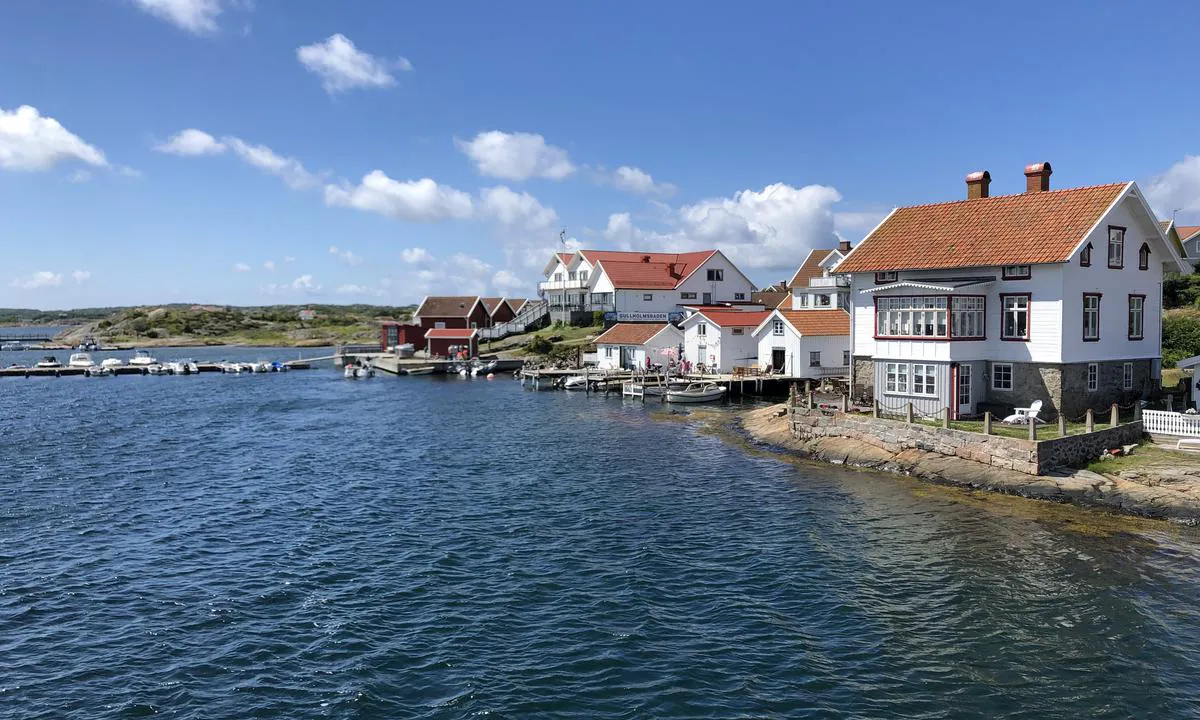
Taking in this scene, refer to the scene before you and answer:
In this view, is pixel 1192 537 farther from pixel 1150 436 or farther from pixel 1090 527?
pixel 1150 436

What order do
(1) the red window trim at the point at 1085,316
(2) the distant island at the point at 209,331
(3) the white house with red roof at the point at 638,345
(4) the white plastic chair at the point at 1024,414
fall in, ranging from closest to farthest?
(4) the white plastic chair at the point at 1024,414, (1) the red window trim at the point at 1085,316, (3) the white house with red roof at the point at 638,345, (2) the distant island at the point at 209,331

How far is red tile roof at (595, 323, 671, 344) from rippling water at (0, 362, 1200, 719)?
113ft

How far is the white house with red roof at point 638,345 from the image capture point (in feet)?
232

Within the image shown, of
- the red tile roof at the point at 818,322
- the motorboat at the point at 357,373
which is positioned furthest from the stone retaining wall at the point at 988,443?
the motorboat at the point at 357,373

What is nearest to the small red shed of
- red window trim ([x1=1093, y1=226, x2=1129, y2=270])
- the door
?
the door

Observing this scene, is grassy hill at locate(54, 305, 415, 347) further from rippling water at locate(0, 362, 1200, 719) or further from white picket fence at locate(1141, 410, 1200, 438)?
white picket fence at locate(1141, 410, 1200, 438)

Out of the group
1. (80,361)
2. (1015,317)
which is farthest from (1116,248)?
(80,361)

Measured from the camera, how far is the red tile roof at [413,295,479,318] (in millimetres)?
106450

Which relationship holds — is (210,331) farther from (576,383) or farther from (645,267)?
(576,383)

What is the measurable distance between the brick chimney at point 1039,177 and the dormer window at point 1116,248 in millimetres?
4070

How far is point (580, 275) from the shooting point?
97.6 meters

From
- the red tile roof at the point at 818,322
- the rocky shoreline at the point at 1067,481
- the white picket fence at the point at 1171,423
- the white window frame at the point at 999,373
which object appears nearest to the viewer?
the rocky shoreline at the point at 1067,481

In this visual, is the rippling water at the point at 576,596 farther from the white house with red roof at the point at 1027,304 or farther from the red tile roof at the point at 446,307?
the red tile roof at the point at 446,307

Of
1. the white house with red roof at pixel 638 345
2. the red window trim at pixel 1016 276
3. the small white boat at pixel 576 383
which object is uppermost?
the red window trim at pixel 1016 276
